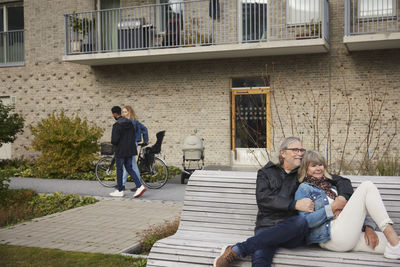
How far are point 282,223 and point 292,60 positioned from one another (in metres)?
11.4

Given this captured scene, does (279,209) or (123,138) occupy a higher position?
(123,138)

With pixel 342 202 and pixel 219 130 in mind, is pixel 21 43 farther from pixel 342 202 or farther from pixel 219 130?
pixel 342 202

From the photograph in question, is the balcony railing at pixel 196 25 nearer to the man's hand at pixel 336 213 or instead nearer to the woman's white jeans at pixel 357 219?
the man's hand at pixel 336 213

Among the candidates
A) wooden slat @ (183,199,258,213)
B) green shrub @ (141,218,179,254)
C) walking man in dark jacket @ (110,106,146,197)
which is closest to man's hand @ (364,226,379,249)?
wooden slat @ (183,199,258,213)

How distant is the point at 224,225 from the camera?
4480mm

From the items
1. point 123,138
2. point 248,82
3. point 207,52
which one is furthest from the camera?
point 248,82

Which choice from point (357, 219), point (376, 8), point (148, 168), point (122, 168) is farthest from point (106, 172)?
point (376, 8)

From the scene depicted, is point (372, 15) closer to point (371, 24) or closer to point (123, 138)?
point (371, 24)

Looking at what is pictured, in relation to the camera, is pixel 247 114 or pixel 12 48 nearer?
pixel 247 114

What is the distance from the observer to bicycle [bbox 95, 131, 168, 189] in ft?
35.7

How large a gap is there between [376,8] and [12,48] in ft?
44.9

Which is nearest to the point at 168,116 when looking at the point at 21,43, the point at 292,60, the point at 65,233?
the point at 292,60

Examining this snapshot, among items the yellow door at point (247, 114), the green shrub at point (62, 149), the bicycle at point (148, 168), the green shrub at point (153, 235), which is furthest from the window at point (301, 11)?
the green shrub at point (153, 235)

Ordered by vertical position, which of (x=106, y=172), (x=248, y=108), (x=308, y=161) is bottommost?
(x=106, y=172)
